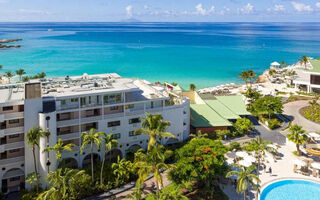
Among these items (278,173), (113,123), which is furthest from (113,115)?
(278,173)

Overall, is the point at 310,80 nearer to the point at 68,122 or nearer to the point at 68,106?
the point at 68,106

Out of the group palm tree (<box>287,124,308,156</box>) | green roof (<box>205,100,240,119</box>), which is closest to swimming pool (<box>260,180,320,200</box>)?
palm tree (<box>287,124,308,156</box>)

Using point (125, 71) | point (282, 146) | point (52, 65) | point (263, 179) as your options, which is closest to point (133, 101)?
point (263, 179)

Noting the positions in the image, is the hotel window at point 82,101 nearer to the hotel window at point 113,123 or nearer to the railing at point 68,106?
the railing at point 68,106

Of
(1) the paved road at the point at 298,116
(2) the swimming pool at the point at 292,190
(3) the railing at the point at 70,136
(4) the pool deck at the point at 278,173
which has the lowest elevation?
(2) the swimming pool at the point at 292,190

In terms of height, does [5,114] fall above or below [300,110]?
above

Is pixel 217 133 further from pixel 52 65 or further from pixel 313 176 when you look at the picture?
pixel 52 65

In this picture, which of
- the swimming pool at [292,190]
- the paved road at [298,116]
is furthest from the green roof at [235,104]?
the swimming pool at [292,190]
